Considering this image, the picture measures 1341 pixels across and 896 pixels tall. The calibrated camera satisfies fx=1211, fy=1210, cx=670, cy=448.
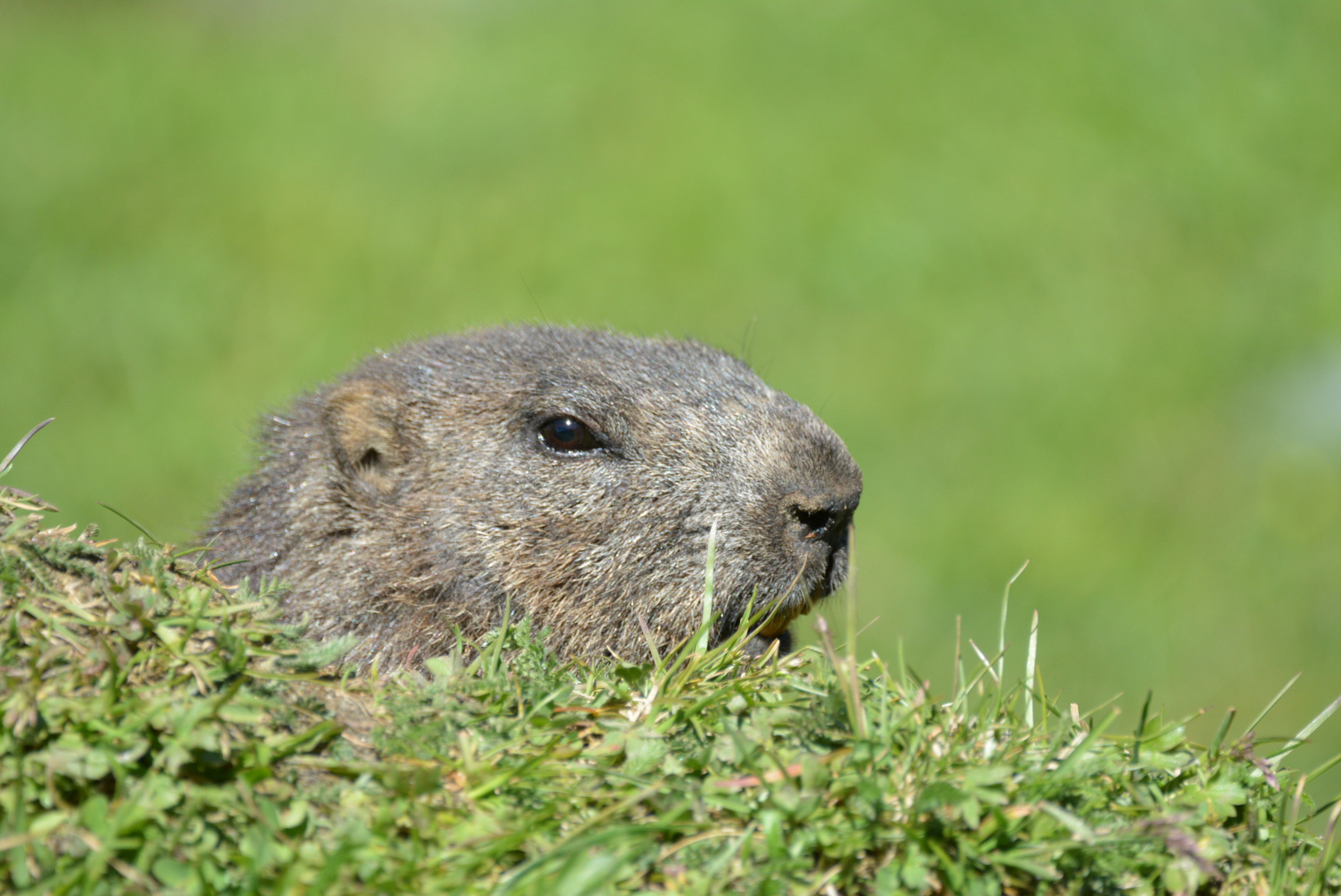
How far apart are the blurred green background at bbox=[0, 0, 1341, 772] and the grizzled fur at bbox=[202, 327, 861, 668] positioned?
744 centimetres

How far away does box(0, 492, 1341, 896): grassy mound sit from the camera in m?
2.29

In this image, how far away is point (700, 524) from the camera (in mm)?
4289

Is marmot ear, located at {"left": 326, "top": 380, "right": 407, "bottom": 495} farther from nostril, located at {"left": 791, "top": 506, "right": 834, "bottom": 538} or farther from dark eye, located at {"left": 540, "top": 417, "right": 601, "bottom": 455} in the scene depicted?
nostril, located at {"left": 791, "top": 506, "right": 834, "bottom": 538}

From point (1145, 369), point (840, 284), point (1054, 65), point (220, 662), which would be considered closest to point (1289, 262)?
point (1145, 369)

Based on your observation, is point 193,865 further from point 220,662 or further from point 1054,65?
point 1054,65

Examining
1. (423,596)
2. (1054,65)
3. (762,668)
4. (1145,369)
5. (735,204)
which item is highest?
(1054,65)

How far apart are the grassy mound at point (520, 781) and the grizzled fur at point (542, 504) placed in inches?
47.7

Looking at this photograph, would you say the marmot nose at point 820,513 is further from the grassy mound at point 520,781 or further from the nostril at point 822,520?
the grassy mound at point 520,781

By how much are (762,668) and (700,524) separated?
1109mm

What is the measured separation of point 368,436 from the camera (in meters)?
4.70

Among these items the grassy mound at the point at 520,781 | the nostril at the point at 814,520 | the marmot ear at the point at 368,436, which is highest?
the marmot ear at the point at 368,436

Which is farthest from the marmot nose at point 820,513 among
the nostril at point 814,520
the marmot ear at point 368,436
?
the marmot ear at point 368,436

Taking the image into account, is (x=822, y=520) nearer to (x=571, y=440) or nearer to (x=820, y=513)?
(x=820, y=513)

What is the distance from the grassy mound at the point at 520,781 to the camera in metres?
2.29
